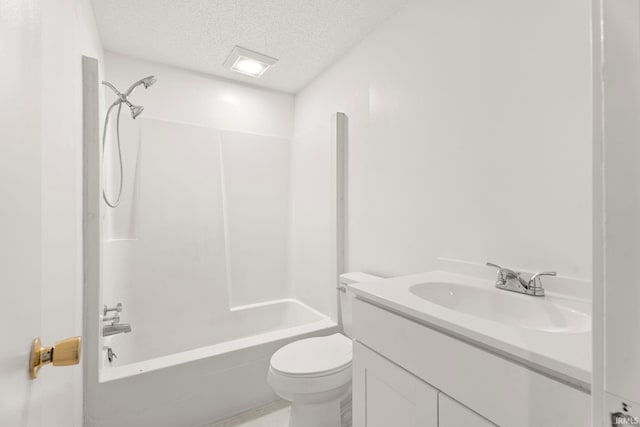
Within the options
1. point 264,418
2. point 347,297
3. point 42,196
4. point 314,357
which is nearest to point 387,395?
point 314,357

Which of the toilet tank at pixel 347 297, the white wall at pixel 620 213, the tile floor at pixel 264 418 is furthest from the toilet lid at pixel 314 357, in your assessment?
the white wall at pixel 620 213

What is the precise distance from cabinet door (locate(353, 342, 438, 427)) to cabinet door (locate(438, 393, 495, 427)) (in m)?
0.02

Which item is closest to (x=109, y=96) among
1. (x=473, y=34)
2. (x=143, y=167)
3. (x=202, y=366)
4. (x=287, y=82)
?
(x=143, y=167)

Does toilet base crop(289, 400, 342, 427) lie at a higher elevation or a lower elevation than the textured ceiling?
lower

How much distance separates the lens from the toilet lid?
4.42 feet

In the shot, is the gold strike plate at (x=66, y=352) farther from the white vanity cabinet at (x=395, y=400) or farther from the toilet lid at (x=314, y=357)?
the toilet lid at (x=314, y=357)

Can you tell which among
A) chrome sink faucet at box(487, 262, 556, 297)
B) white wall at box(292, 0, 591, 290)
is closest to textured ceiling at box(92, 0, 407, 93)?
white wall at box(292, 0, 591, 290)

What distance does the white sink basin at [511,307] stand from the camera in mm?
904

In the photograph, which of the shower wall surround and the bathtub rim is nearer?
the bathtub rim

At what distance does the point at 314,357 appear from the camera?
4.79 ft

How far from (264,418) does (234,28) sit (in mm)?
2282

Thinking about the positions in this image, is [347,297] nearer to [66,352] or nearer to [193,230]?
[193,230]

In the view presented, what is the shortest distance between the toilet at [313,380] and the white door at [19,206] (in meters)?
0.96

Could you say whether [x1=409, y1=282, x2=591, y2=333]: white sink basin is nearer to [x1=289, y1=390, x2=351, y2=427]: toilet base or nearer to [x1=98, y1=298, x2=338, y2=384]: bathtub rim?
[x1=289, y1=390, x2=351, y2=427]: toilet base
